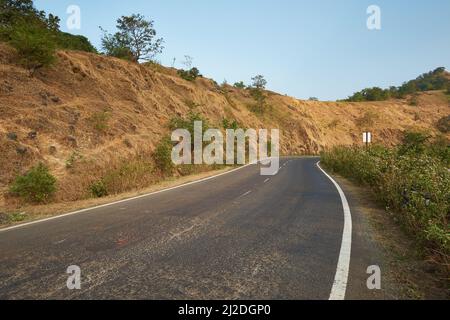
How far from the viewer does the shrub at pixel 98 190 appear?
44.3 ft

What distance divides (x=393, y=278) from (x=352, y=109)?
247 feet

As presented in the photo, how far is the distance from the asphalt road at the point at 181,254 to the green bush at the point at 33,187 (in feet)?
10.3

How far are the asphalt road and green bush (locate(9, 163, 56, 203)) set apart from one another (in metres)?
3.14

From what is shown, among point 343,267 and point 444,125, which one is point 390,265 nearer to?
point 343,267

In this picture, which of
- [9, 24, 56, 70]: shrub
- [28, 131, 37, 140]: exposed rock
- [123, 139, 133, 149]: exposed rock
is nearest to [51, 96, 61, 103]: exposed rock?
[9, 24, 56, 70]: shrub

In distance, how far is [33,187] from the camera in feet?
37.9

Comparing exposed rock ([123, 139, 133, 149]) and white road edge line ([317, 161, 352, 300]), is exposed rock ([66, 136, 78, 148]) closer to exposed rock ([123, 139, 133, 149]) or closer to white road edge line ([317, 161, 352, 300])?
exposed rock ([123, 139, 133, 149])

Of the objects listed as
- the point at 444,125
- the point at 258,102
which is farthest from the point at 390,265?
the point at 444,125

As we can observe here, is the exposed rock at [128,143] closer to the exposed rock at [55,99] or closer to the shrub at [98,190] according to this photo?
the exposed rock at [55,99]

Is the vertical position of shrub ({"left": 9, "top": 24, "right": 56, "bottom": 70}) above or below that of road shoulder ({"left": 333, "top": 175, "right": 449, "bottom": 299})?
above

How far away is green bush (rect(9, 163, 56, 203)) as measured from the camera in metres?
11.5

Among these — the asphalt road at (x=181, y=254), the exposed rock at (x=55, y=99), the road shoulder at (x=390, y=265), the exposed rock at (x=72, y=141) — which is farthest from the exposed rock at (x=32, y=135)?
the road shoulder at (x=390, y=265)

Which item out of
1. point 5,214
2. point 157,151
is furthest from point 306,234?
point 157,151

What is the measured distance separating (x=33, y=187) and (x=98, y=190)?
8.04 ft
